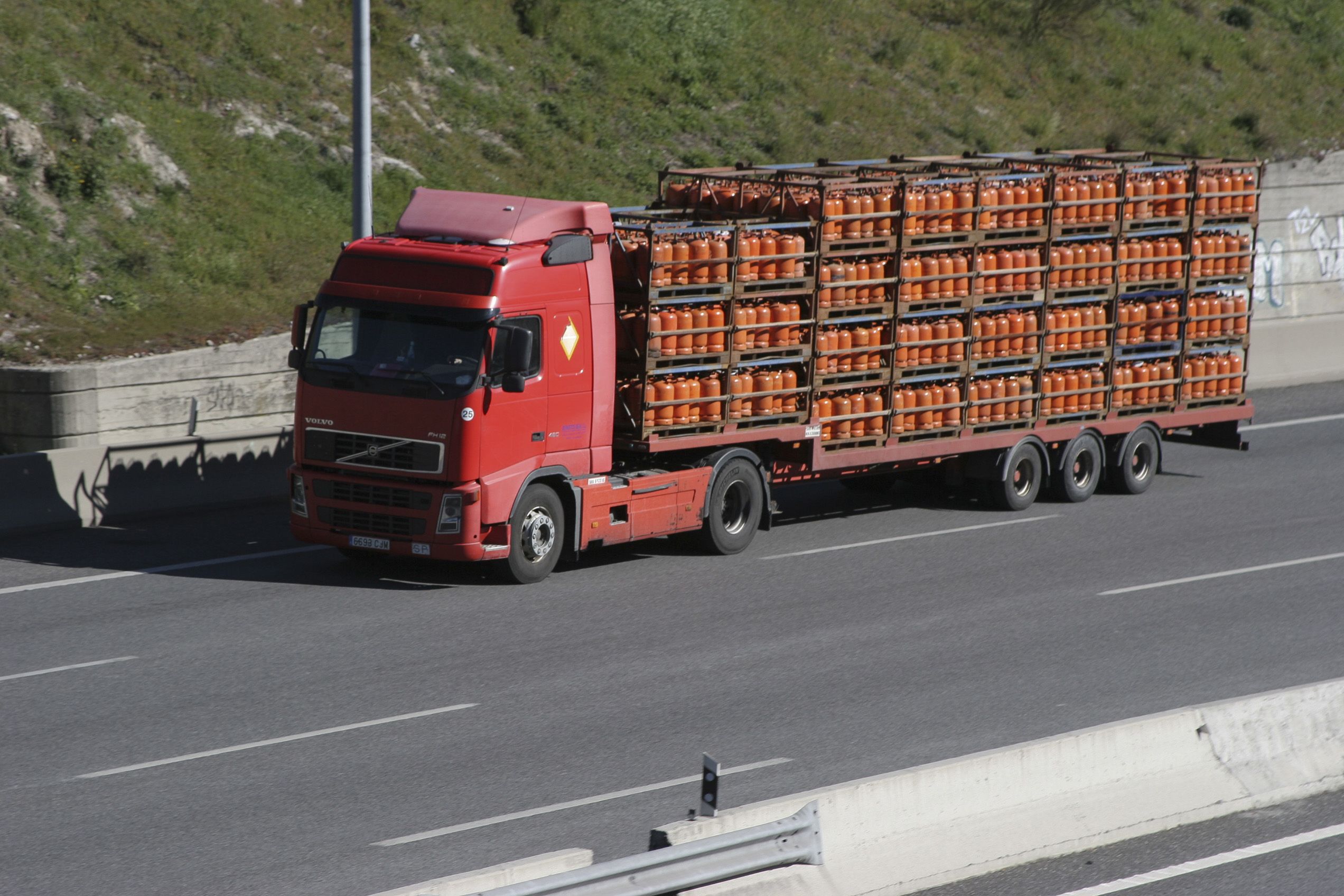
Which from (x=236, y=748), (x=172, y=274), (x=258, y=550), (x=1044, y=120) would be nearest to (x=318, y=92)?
(x=172, y=274)

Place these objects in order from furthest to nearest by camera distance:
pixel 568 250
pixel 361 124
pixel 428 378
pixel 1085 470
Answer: pixel 1085 470 < pixel 361 124 < pixel 568 250 < pixel 428 378

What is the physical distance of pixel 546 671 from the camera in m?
12.6

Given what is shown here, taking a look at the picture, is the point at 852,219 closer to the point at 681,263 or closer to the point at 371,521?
the point at 681,263

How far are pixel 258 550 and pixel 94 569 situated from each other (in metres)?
1.65

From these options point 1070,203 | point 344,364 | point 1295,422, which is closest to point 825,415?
point 1070,203

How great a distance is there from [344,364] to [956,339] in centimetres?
691

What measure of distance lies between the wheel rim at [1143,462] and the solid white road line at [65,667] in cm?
1265

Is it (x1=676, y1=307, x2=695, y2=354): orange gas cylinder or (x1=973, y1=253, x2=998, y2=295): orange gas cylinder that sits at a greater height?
(x1=973, y1=253, x2=998, y2=295): orange gas cylinder

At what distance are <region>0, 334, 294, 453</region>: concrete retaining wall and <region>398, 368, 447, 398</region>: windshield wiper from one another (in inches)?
211

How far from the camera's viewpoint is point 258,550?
1673 centimetres

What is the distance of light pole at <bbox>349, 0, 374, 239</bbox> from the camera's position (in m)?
19.2

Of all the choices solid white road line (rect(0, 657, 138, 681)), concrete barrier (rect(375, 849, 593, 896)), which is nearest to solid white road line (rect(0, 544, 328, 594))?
solid white road line (rect(0, 657, 138, 681))

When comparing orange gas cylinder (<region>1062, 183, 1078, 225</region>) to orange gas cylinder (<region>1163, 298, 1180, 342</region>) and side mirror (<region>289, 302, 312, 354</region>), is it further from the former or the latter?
side mirror (<region>289, 302, 312, 354</region>)

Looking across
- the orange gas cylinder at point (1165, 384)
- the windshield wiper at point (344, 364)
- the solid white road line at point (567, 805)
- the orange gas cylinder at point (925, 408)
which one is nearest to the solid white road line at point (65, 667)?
the windshield wiper at point (344, 364)
